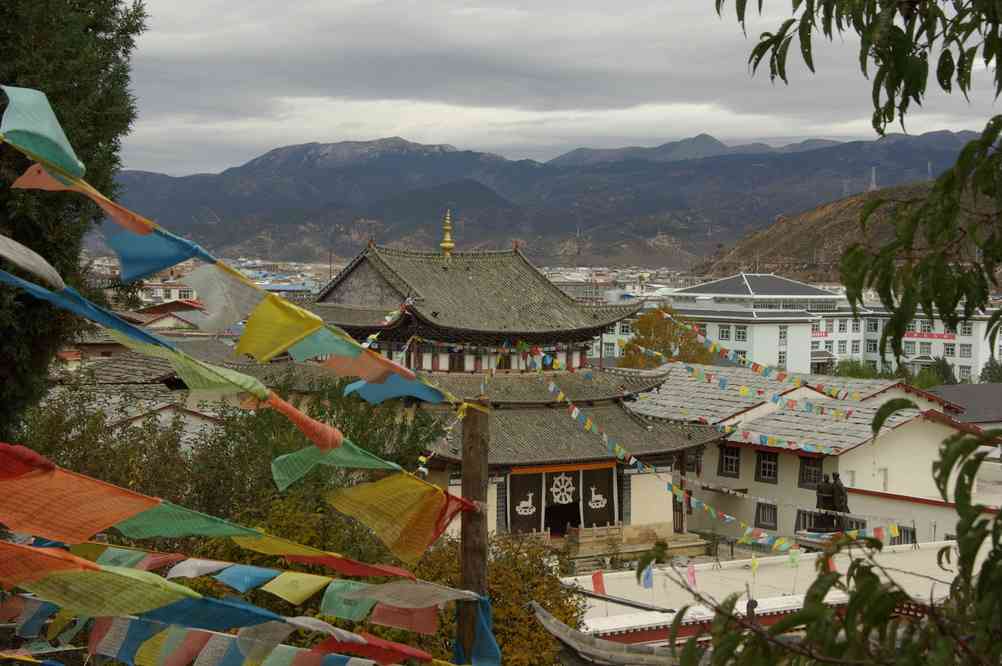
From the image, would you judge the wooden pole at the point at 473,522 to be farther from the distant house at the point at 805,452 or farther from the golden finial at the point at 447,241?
the golden finial at the point at 447,241

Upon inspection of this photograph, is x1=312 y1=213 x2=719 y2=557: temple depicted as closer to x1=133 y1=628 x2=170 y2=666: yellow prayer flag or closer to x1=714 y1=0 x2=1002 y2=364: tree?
x1=133 y1=628 x2=170 y2=666: yellow prayer flag

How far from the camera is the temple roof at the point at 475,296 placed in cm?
3359

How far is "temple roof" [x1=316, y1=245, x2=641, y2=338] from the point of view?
3359cm

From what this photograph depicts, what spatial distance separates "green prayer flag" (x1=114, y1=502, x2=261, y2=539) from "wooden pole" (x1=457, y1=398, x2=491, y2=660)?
1.98m

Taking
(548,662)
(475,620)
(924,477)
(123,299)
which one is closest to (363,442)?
(123,299)

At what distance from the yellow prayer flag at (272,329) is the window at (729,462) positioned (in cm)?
2989

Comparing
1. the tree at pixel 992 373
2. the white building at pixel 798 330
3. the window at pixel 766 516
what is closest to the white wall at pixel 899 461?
the window at pixel 766 516

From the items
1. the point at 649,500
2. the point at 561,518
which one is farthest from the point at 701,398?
the point at 561,518

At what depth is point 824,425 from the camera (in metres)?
34.7

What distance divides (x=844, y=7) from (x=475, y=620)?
4812mm

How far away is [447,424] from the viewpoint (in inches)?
1246

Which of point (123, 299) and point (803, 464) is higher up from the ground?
point (123, 299)

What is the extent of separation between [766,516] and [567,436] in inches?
229

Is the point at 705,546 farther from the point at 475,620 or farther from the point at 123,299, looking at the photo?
the point at 475,620
